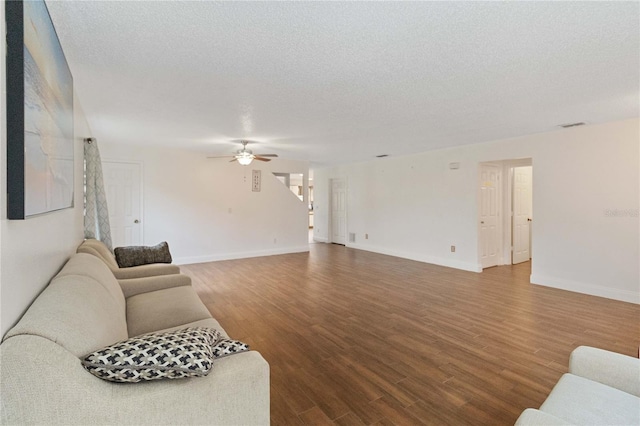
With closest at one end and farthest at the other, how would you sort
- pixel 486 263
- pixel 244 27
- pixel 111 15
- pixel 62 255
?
pixel 111 15
pixel 244 27
pixel 62 255
pixel 486 263

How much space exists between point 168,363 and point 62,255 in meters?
1.66

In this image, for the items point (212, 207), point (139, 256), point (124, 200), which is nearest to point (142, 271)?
point (139, 256)

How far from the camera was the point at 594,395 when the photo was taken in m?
1.34

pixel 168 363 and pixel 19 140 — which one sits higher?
pixel 19 140

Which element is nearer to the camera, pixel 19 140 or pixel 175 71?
pixel 19 140

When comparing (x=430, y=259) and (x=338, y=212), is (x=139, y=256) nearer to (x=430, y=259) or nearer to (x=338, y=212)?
(x=430, y=259)

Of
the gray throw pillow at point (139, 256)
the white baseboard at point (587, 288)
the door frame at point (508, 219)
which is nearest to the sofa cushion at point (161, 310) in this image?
the gray throw pillow at point (139, 256)

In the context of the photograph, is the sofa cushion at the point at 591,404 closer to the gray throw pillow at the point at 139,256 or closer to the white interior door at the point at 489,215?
the gray throw pillow at the point at 139,256

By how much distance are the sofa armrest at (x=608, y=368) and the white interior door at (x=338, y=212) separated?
24.7ft

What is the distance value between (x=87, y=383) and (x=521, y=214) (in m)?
7.68

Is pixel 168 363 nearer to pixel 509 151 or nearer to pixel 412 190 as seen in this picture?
pixel 509 151

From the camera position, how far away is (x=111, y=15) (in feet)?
5.87

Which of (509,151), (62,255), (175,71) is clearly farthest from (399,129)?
(62,255)

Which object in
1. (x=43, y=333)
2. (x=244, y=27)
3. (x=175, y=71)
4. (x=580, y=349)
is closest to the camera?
(x=43, y=333)
